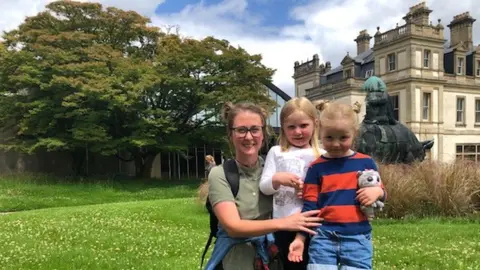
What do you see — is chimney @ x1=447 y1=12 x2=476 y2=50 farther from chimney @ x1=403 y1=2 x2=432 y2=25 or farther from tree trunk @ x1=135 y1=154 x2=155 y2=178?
tree trunk @ x1=135 y1=154 x2=155 y2=178

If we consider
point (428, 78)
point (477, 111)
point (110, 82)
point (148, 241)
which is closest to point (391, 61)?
point (428, 78)

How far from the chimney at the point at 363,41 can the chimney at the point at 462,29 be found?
696 cm

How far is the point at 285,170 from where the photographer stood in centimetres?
247

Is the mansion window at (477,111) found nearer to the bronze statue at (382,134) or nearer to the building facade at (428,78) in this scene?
the building facade at (428,78)

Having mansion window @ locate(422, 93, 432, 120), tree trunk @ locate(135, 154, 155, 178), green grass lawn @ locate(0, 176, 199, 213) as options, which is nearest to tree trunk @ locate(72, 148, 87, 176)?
tree trunk @ locate(135, 154, 155, 178)

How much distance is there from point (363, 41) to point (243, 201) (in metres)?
42.4

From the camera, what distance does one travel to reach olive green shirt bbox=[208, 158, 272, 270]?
2324 millimetres

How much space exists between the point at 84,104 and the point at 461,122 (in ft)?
91.1

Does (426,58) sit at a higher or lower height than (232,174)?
higher

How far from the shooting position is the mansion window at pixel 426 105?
33.3 metres

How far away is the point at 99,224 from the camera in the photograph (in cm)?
950

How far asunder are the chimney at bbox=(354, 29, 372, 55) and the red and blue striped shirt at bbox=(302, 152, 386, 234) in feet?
137

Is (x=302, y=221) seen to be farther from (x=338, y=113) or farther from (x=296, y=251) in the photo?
(x=338, y=113)

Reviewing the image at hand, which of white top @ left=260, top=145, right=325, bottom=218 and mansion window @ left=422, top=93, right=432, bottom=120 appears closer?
white top @ left=260, top=145, right=325, bottom=218
